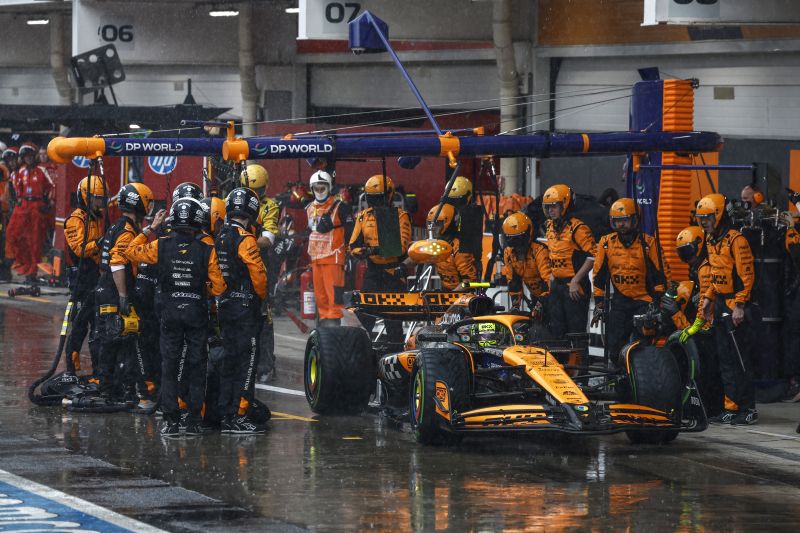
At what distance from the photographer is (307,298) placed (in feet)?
65.2

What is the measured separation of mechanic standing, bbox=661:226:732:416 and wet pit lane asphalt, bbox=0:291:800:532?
514mm

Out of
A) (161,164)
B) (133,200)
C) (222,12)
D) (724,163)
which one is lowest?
(133,200)

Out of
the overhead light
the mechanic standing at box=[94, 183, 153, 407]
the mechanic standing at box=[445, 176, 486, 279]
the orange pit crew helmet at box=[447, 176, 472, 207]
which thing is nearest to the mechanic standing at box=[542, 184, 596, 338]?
the mechanic standing at box=[445, 176, 486, 279]

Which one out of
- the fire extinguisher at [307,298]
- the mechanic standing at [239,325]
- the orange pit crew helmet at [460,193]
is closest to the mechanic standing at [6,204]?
the fire extinguisher at [307,298]

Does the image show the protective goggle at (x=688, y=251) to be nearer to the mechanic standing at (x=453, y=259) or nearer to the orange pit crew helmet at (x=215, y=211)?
the mechanic standing at (x=453, y=259)

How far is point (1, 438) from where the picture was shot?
12.6 metres

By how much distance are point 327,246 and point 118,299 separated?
17.5 feet

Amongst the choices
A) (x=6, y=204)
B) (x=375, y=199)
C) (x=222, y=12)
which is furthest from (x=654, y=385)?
(x=6, y=204)

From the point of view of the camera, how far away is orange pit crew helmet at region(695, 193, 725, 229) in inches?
557

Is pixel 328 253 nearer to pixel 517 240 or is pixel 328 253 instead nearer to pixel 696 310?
pixel 517 240

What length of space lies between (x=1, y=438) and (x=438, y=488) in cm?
382

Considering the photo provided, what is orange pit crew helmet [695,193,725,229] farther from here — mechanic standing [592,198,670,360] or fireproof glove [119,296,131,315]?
fireproof glove [119,296,131,315]

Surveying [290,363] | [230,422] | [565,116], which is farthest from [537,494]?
[565,116]

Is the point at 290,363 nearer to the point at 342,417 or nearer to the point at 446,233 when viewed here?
the point at 446,233
